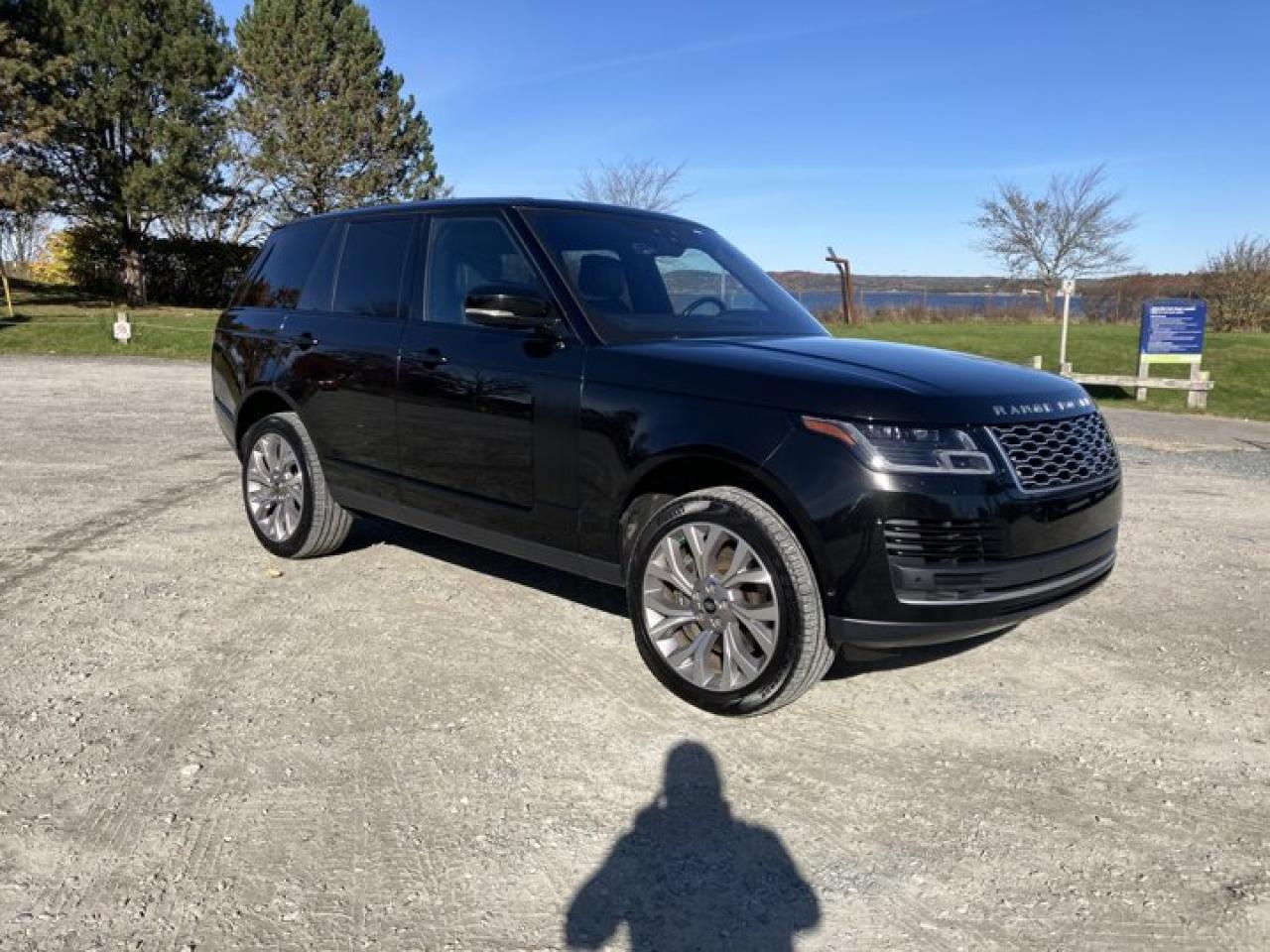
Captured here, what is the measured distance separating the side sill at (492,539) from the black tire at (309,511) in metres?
0.19

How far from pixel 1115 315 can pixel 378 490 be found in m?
37.7

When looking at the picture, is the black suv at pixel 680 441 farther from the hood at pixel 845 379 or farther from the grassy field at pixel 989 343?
the grassy field at pixel 989 343

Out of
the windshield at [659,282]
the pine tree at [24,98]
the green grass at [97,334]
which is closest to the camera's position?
the windshield at [659,282]

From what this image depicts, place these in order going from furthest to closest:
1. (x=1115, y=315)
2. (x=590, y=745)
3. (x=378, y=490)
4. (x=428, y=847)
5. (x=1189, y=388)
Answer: (x=1115, y=315), (x=1189, y=388), (x=378, y=490), (x=590, y=745), (x=428, y=847)

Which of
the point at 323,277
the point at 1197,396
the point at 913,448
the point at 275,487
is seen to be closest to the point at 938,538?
the point at 913,448

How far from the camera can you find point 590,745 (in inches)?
134

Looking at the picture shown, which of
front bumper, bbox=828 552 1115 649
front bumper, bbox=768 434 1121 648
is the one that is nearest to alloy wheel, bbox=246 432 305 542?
front bumper, bbox=768 434 1121 648

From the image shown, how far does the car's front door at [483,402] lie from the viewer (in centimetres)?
406

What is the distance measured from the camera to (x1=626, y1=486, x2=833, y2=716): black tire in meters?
3.36

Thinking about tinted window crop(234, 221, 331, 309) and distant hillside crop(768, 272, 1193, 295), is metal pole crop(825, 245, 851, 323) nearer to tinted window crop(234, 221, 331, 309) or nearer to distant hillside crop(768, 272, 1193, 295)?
distant hillside crop(768, 272, 1193, 295)

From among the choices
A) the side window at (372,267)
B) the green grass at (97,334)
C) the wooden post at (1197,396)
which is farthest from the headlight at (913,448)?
the green grass at (97,334)

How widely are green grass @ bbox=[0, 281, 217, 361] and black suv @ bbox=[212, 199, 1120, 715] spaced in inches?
598

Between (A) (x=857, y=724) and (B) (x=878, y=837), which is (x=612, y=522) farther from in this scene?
(B) (x=878, y=837)

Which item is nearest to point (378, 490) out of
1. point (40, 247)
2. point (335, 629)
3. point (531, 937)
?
point (335, 629)
